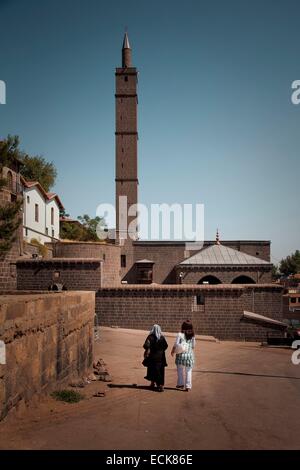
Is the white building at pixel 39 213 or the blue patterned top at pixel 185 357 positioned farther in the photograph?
the white building at pixel 39 213

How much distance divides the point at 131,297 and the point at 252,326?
664cm

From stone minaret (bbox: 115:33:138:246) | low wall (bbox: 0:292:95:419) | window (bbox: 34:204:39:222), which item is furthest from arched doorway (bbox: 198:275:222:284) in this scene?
low wall (bbox: 0:292:95:419)

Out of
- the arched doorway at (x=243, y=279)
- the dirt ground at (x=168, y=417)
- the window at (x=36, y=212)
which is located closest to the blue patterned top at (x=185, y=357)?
the dirt ground at (x=168, y=417)

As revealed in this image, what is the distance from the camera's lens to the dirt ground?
15.8 feet

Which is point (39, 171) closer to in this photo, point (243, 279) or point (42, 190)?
point (42, 190)

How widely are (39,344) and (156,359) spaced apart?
2.73 metres

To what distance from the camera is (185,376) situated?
26.4 feet

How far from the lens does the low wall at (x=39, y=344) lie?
5.02 meters

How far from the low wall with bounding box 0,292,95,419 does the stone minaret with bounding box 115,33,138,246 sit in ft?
101

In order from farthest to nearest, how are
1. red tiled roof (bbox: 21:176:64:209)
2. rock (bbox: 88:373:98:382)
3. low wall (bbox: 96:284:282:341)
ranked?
red tiled roof (bbox: 21:176:64:209), low wall (bbox: 96:284:282:341), rock (bbox: 88:373:98:382)

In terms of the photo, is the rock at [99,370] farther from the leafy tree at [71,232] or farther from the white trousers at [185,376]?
the leafy tree at [71,232]

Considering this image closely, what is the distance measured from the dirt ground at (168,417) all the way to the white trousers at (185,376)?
198mm

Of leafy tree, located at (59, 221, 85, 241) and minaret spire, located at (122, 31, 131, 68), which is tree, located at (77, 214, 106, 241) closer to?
leafy tree, located at (59, 221, 85, 241)
